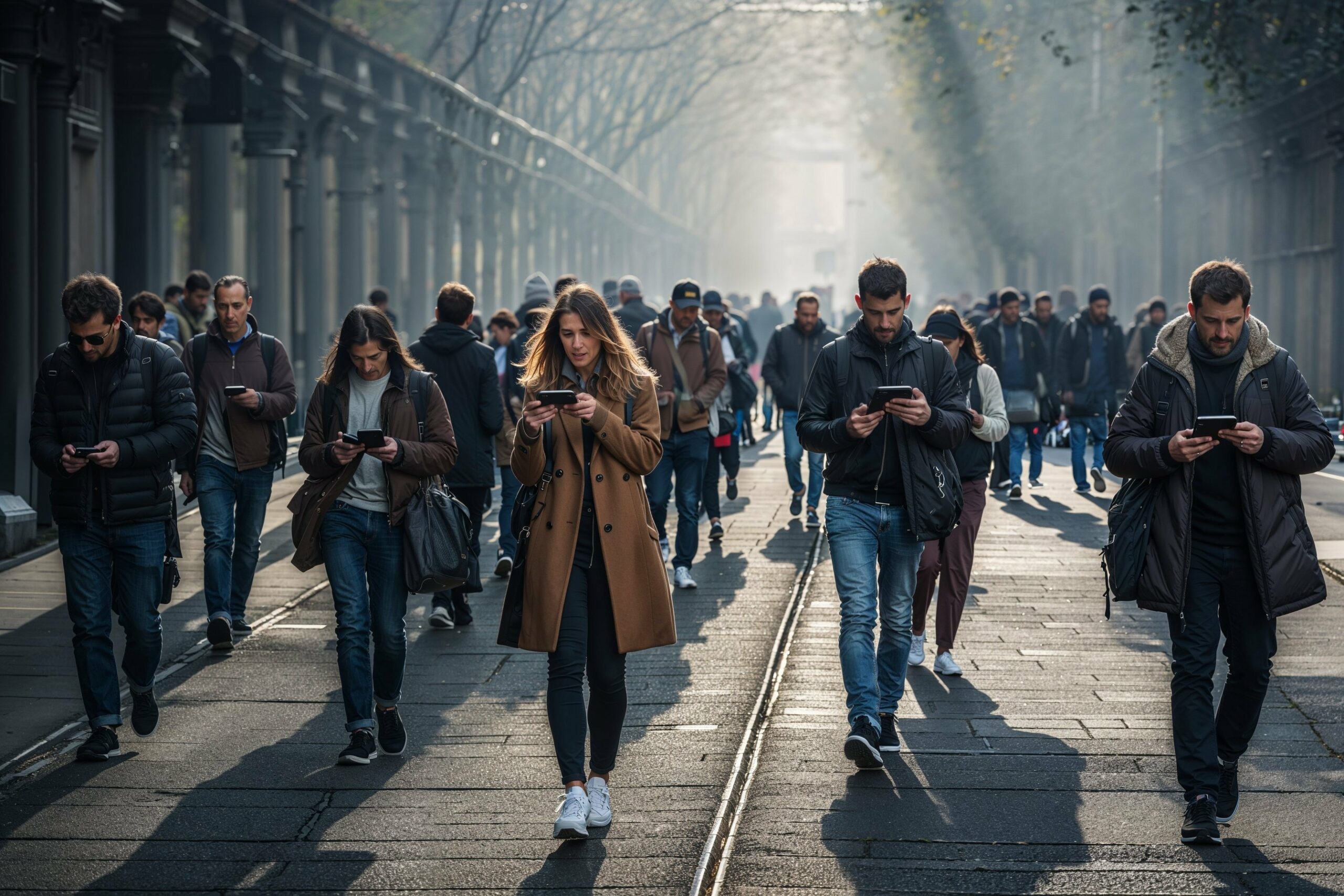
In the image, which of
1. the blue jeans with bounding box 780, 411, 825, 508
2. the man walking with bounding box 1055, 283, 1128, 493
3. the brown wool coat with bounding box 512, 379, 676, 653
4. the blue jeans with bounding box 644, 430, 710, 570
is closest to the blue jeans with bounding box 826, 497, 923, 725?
the brown wool coat with bounding box 512, 379, 676, 653

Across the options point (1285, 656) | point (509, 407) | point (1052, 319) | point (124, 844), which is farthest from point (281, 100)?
point (124, 844)

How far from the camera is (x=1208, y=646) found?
5633mm

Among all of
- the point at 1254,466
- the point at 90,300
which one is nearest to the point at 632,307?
the point at 90,300

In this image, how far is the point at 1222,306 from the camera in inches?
217

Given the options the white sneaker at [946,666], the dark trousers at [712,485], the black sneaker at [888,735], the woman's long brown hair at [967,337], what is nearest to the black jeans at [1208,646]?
the black sneaker at [888,735]

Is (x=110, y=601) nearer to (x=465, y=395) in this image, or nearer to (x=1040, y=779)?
(x=465, y=395)

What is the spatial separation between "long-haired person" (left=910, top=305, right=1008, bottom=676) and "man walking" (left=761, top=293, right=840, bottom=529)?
4246 mm

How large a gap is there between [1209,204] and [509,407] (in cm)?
2612

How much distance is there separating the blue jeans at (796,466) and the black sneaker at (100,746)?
7.66m

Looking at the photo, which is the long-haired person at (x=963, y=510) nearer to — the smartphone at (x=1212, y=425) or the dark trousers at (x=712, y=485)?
the smartphone at (x=1212, y=425)

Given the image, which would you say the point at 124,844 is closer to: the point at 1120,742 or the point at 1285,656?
the point at 1120,742

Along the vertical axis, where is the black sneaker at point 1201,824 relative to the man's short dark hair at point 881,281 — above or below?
below

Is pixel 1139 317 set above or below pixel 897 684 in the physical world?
above

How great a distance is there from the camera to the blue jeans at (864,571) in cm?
651
